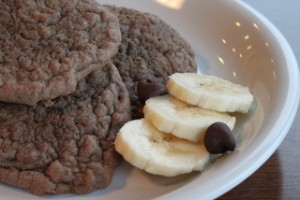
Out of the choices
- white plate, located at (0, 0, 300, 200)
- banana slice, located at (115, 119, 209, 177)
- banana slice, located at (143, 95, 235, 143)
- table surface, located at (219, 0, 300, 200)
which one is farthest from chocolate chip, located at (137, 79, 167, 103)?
table surface, located at (219, 0, 300, 200)

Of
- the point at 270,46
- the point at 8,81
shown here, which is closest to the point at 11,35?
the point at 8,81

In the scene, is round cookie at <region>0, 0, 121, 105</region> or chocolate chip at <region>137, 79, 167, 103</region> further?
chocolate chip at <region>137, 79, 167, 103</region>

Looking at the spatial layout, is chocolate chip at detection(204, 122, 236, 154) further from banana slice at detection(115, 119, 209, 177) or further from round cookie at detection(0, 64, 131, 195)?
round cookie at detection(0, 64, 131, 195)

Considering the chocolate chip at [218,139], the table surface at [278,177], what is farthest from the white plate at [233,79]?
the table surface at [278,177]

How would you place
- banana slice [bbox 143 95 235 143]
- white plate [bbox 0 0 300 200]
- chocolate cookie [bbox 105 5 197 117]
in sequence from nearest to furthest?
white plate [bbox 0 0 300 200], banana slice [bbox 143 95 235 143], chocolate cookie [bbox 105 5 197 117]

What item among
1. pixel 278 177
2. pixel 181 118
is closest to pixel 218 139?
pixel 181 118

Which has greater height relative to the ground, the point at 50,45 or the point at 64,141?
the point at 50,45

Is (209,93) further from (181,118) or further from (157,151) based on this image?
(157,151)

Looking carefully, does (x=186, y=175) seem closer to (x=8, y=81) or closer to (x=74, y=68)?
(x=74, y=68)
